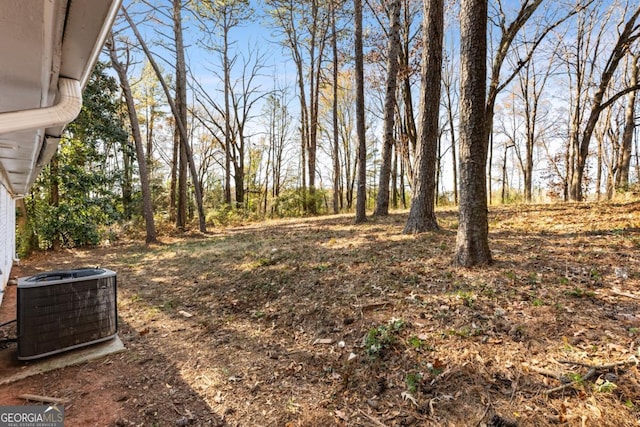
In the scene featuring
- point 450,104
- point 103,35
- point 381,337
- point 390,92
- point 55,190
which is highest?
point 450,104

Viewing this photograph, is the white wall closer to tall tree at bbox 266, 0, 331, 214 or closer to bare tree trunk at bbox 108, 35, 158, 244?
bare tree trunk at bbox 108, 35, 158, 244

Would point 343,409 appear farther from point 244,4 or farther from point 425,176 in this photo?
point 244,4

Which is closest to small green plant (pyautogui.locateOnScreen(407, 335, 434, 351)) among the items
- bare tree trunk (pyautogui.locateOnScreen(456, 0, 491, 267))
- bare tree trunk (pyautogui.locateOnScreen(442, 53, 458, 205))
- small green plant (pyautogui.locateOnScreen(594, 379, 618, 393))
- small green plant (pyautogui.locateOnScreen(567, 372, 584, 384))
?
small green plant (pyautogui.locateOnScreen(567, 372, 584, 384))

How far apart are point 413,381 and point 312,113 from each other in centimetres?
1195

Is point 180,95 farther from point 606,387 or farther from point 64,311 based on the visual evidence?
point 606,387

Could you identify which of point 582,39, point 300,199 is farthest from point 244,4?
point 582,39

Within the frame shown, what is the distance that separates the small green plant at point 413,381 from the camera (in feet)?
6.55

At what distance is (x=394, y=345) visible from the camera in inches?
93.4

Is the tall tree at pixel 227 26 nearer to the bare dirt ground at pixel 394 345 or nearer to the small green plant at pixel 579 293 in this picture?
the bare dirt ground at pixel 394 345

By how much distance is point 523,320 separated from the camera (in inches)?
94.2

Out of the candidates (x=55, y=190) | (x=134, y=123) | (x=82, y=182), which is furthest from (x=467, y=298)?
(x=55, y=190)

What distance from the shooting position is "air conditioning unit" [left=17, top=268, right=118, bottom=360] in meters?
2.59

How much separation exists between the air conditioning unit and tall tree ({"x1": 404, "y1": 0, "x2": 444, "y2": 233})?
166 inches

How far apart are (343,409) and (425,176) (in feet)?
12.2
